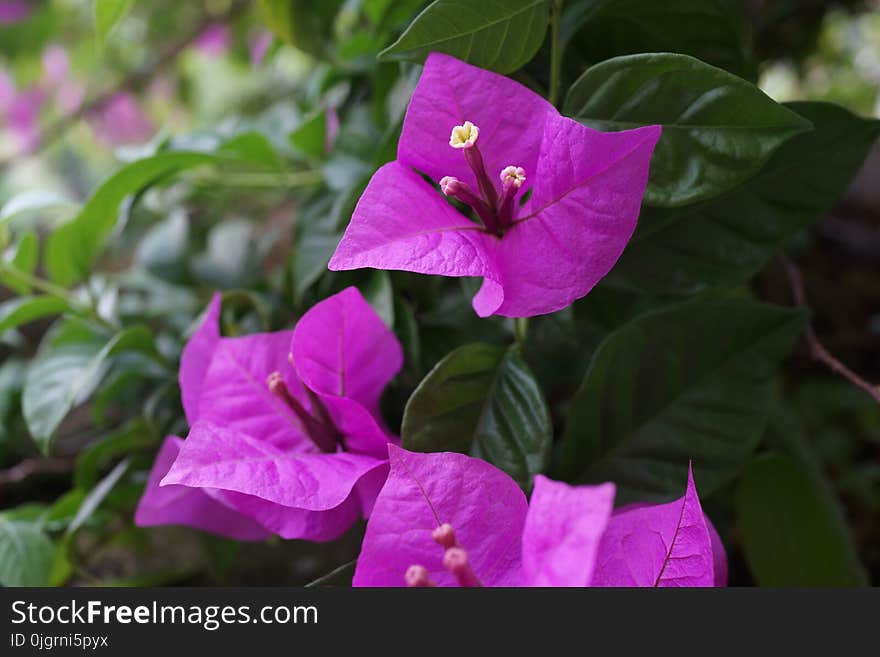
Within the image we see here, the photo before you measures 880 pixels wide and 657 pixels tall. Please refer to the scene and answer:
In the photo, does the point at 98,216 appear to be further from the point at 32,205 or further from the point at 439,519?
the point at 439,519

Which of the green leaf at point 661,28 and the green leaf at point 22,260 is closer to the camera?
the green leaf at point 661,28

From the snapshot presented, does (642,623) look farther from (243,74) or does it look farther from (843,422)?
(243,74)

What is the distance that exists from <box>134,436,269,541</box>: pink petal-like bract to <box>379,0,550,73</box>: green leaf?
274 millimetres

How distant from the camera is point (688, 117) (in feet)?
1.09

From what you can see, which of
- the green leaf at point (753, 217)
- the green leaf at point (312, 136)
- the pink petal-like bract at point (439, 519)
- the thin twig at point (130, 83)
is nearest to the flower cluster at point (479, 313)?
the pink petal-like bract at point (439, 519)

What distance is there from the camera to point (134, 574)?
69 cm

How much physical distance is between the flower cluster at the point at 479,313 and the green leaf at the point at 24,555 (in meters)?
0.20

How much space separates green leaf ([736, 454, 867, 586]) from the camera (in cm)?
48

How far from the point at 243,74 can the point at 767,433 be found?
1.08 m

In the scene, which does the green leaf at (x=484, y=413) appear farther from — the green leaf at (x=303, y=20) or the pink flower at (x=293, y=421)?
the green leaf at (x=303, y=20)

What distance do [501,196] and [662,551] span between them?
173mm

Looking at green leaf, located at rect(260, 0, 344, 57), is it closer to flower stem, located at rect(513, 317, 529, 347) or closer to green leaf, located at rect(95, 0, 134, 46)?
green leaf, located at rect(95, 0, 134, 46)

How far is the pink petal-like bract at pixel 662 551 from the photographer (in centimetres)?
30

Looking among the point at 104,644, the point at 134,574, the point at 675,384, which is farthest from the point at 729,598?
the point at 134,574
